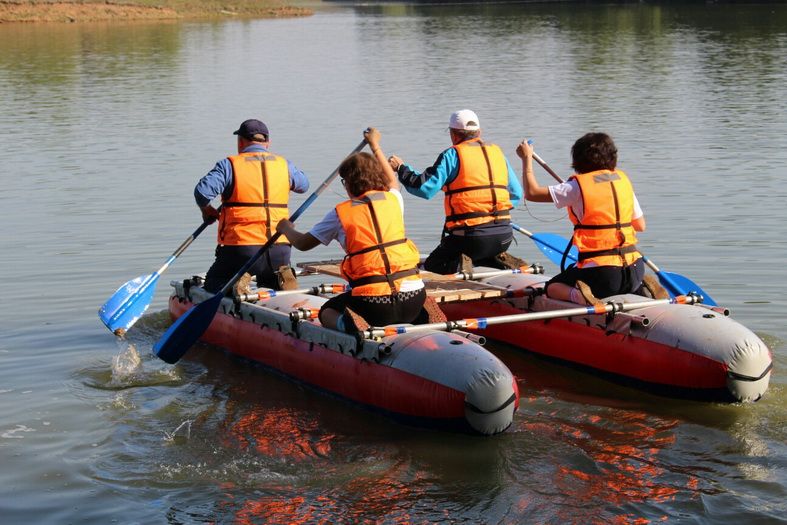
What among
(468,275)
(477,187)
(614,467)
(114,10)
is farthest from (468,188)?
(114,10)

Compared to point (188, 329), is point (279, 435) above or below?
below

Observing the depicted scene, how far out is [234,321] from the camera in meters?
10.2

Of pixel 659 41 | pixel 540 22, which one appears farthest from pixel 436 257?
pixel 540 22

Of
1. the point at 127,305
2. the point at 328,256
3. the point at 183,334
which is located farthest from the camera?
the point at 328,256

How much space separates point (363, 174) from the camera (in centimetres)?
820

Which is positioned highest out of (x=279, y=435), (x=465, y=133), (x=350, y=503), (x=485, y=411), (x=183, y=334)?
(x=465, y=133)

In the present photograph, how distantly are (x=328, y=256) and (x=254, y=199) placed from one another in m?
3.89

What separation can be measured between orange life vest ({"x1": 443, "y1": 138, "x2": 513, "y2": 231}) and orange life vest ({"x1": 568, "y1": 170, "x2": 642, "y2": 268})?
4.02 ft

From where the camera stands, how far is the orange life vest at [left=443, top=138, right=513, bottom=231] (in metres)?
10.1

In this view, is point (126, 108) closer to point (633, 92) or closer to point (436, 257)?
point (633, 92)

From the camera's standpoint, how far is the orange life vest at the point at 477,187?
10141 mm

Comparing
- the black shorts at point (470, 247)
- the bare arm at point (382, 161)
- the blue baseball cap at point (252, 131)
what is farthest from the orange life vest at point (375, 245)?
the blue baseball cap at point (252, 131)

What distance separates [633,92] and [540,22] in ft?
95.3

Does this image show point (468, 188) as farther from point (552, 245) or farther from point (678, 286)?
point (678, 286)
